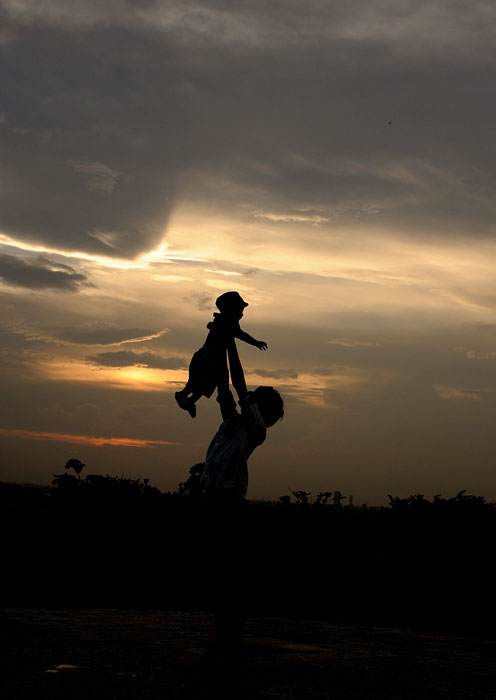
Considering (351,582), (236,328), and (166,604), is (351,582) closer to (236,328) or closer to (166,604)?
(166,604)

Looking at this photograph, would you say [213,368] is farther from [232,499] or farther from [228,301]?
[232,499]

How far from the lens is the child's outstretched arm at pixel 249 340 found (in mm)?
5184

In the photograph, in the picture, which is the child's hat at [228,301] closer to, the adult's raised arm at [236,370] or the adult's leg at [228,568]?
the adult's raised arm at [236,370]

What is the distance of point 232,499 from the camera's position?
186 inches

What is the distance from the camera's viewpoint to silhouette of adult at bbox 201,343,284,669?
4543mm

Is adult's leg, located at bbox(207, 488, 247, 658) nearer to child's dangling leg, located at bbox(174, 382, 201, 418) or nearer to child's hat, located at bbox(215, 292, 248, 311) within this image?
child's dangling leg, located at bbox(174, 382, 201, 418)

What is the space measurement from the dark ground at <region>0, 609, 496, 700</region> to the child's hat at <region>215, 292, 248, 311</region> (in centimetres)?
241

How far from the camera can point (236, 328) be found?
5152mm

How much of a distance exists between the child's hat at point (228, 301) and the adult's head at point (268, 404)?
0.61 m

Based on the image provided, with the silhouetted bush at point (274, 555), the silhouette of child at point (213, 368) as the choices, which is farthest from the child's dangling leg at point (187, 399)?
the silhouetted bush at point (274, 555)

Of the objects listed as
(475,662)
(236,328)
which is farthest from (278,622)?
(236,328)

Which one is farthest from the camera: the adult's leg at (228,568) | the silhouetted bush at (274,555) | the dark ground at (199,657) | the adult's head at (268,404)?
the silhouetted bush at (274,555)

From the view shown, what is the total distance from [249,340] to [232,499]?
116 centimetres

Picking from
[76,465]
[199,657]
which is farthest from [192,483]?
[199,657]
